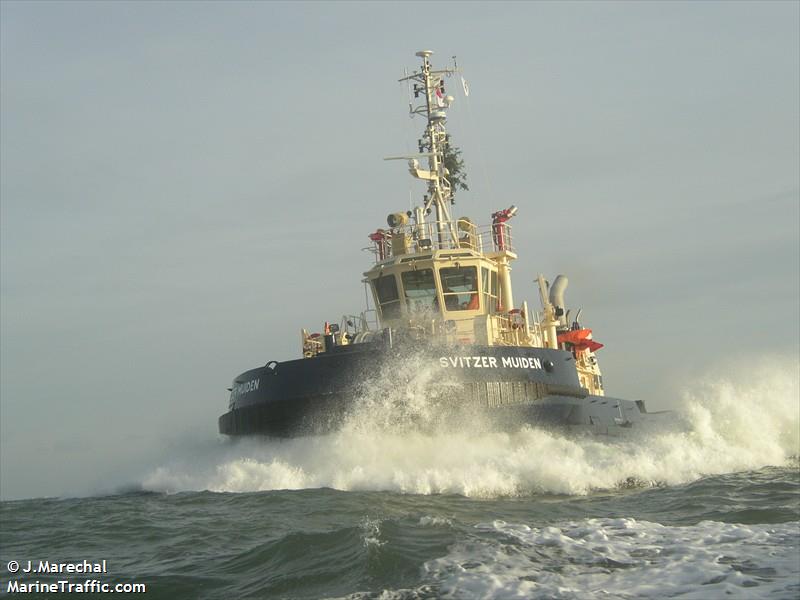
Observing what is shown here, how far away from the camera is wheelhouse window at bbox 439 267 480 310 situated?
18734 mm

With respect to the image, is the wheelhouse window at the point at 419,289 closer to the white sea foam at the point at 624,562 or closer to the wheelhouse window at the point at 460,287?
the wheelhouse window at the point at 460,287

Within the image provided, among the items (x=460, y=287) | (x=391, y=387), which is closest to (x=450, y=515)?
(x=391, y=387)

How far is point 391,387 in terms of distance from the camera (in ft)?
50.2

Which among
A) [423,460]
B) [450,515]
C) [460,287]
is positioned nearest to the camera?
[450,515]

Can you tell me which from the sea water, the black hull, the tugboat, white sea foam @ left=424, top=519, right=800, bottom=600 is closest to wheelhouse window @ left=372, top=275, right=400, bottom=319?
the tugboat

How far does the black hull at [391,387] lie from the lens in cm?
1530

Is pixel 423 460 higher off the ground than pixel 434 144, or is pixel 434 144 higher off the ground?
pixel 434 144

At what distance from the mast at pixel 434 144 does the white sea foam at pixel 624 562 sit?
12003 millimetres

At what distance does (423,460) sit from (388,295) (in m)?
5.43

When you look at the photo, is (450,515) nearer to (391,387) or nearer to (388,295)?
(391,387)

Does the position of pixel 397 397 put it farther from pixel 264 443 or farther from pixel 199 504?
pixel 199 504

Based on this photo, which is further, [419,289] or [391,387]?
[419,289]

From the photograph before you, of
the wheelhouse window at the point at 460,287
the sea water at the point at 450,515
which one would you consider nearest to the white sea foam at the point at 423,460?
the sea water at the point at 450,515

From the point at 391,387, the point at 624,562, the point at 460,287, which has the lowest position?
the point at 624,562
